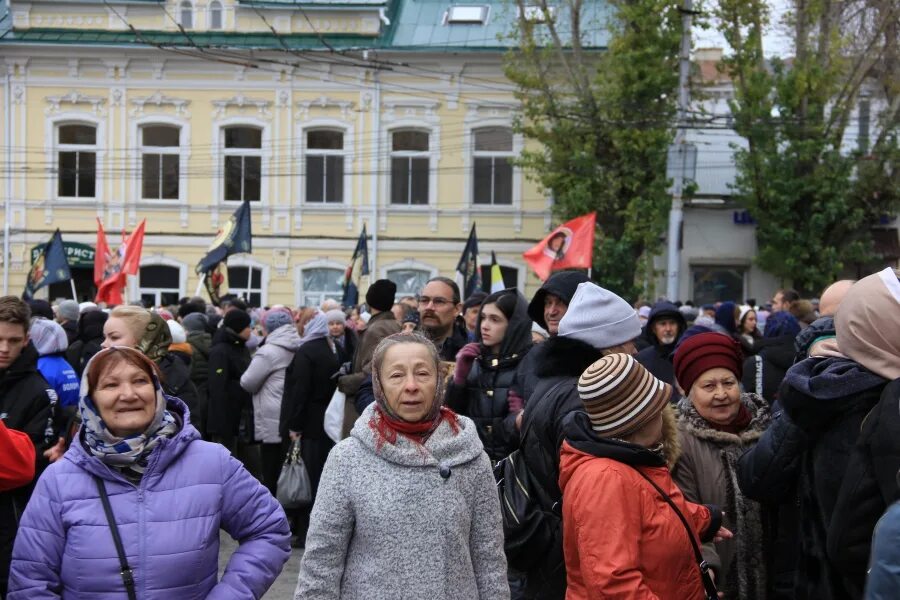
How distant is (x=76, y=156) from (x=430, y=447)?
90.2ft

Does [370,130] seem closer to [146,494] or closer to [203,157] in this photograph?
[203,157]

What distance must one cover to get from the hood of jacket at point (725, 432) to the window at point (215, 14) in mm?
25964

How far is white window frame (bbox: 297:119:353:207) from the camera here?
29.2 m

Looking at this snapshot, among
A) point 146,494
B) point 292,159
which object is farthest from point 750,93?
point 146,494

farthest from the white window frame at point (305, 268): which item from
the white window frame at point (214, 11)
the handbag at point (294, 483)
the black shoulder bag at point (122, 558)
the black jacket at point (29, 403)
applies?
the black shoulder bag at point (122, 558)

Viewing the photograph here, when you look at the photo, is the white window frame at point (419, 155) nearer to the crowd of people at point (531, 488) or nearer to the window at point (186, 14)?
the window at point (186, 14)

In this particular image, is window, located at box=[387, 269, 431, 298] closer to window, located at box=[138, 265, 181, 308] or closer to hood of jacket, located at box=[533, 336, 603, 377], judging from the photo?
window, located at box=[138, 265, 181, 308]

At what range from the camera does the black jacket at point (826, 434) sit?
3.45 meters

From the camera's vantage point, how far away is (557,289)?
5.51 metres

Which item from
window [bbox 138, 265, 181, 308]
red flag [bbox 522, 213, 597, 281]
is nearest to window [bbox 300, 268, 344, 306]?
window [bbox 138, 265, 181, 308]

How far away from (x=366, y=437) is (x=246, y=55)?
25.9m

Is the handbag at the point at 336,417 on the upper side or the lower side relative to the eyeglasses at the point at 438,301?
lower

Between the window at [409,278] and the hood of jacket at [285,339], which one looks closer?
the hood of jacket at [285,339]

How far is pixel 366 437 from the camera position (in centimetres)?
390
